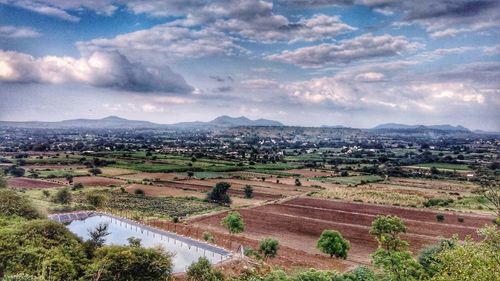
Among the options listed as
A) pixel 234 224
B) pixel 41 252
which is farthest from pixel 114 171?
pixel 41 252

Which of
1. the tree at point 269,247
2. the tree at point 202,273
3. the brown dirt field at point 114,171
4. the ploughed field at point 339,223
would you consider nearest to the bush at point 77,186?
the brown dirt field at point 114,171

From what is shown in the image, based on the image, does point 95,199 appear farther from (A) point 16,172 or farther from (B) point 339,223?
(A) point 16,172

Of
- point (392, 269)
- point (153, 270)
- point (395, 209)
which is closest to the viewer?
point (392, 269)

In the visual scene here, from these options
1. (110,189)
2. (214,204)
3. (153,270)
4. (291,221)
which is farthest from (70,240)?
(110,189)

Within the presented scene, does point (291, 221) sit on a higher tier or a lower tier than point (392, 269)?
lower

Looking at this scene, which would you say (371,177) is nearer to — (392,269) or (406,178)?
Result: (406,178)

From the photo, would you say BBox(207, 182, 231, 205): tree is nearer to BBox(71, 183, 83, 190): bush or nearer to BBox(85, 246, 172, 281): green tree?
BBox(71, 183, 83, 190): bush
